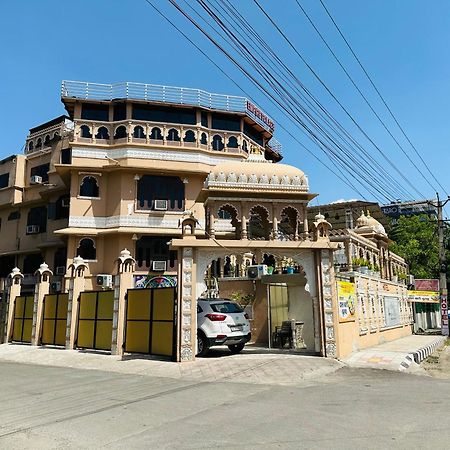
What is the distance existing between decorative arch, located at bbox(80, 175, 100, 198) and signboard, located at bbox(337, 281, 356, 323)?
16.3m

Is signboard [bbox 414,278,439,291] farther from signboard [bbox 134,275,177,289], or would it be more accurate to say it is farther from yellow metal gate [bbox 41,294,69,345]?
yellow metal gate [bbox 41,294,69,345]

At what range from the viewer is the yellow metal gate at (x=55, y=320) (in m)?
16.6

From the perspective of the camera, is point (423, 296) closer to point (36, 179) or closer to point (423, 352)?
point (423, 352)

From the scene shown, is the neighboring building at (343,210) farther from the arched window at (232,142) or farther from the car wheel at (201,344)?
the car wheel at (201,344)

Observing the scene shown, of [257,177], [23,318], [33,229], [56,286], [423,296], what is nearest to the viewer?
[257,177]

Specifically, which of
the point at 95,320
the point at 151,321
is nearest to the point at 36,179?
the point at 95,320

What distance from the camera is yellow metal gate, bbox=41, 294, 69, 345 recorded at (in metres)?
16.6

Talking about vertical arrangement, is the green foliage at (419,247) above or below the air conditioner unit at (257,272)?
above

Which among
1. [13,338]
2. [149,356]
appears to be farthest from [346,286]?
[13,338]

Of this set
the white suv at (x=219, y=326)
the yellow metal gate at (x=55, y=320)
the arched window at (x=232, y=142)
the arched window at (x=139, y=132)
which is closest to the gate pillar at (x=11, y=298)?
the yellow metal gate at (x=55, y=320)

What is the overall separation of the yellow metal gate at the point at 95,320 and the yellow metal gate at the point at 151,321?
1007 mm

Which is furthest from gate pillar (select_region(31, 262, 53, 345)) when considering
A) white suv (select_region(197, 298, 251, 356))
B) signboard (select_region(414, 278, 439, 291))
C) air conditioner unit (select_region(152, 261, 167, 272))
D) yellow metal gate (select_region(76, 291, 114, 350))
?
signboard (select_region(414, 278, 439, 291))

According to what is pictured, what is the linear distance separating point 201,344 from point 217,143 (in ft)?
56.7

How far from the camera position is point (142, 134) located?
86.1 feet
